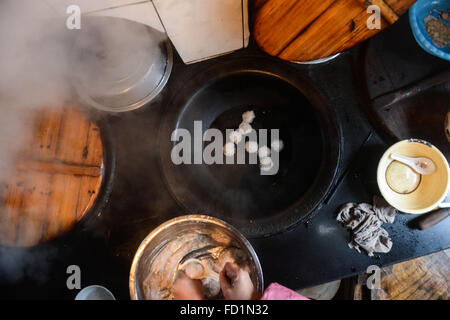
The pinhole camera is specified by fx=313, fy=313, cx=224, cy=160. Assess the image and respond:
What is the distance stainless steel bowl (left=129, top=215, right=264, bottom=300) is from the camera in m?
1.59

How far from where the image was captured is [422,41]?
5.89ft

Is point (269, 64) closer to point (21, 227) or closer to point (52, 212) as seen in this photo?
point (52, 212)

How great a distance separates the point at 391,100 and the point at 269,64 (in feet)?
2.48

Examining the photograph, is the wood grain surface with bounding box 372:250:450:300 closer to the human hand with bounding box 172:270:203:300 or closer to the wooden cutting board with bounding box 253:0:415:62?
the human hand with bounding box 172:270:203:300

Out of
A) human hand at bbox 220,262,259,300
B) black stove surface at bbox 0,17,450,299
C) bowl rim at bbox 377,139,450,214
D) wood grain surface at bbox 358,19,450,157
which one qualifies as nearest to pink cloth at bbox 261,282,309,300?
human hand at bbox 220,262,259,300

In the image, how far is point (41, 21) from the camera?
191 centimetres

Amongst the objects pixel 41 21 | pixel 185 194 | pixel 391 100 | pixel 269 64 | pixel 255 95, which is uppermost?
pixel 41 21

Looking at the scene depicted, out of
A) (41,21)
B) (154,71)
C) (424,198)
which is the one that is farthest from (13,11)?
(424,198)

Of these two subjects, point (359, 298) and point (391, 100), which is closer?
point (391, 100)

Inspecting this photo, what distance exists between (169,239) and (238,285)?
0.51 meters

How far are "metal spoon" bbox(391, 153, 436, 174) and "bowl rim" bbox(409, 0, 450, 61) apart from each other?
592 millimetres

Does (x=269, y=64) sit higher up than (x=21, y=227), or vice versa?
(x=269, y=64)

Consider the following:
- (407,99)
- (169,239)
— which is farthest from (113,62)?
(407,99)

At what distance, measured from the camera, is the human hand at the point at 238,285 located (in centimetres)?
150
